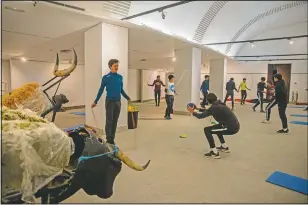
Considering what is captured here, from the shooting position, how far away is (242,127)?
5.04m

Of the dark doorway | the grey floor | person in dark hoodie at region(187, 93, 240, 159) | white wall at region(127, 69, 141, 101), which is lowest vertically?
the grey floor

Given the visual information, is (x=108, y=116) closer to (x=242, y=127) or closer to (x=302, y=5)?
(x=302, y=5)

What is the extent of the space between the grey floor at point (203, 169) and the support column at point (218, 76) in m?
5.74

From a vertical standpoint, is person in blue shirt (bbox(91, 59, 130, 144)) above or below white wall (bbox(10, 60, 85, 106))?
below

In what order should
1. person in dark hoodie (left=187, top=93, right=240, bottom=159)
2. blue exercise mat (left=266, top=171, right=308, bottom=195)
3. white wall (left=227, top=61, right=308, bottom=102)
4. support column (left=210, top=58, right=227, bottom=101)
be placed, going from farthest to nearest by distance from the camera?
white wall (left=227, top=61, right=308, bottom=102) < support column (left=210, top=58, right=227, bottom=101) < person in dark hoodie (left=187, top=93, right=240, bottom=159) < blue exercise mat (left=266, top=171, right=308, bottom=195)

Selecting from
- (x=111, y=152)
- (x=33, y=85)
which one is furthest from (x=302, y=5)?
(x=33, y=85)

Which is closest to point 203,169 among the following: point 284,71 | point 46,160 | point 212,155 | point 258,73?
point 212,155

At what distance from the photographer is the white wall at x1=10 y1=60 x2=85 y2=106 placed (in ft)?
24.3

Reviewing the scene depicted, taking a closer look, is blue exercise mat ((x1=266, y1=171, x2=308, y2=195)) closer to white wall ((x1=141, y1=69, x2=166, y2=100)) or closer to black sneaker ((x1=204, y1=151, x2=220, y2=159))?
black sneaker ((x1=204, y1=151, x2=220, y2=159))

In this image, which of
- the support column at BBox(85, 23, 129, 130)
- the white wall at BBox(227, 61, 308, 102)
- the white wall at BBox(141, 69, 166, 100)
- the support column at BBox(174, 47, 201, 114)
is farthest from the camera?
the white wall at BBox(141, 69, 166, 100)

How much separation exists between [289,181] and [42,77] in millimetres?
7956

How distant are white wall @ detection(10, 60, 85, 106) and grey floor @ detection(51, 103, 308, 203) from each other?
191 inches

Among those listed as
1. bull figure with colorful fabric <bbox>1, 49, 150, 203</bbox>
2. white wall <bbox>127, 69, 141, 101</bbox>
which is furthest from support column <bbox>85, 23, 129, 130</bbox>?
white wall <bbox>127, 69, 141, 101</bbox>

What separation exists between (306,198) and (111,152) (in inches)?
72.6
